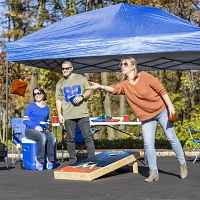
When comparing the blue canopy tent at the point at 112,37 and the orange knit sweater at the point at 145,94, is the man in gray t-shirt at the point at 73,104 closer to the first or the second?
the blue canopy tent at the point at 112,37

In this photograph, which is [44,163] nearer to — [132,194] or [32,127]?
[32,127]

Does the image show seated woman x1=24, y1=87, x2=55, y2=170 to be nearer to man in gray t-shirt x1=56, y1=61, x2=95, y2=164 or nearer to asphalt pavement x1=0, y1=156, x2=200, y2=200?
asphalt pavement x1=0, y1=156, x2=200, y2=200

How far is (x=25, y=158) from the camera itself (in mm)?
8977

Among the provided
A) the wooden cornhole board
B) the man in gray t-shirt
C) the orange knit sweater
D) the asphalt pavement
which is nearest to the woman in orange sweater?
the orange knit sweater

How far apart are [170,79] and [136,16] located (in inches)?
542

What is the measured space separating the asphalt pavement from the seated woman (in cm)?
32

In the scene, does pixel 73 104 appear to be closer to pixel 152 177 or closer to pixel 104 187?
pixel 152 177

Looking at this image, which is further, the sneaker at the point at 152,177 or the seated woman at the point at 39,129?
the seated woman at the point at 39,129

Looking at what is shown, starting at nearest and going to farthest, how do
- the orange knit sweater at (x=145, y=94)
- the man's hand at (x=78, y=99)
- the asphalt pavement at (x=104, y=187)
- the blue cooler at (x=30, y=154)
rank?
the asphalt pavement at (x=104, y=187) < the orange knit sweater at (x=145, y=94) < the man's hand at (x=78, y=99) < the blue cooler at (x=30, y=154)

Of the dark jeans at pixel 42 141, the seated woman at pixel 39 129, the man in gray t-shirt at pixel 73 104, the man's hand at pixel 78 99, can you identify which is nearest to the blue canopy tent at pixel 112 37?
the man in gray t-shirt at pixel 73 104

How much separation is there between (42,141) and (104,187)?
242cm

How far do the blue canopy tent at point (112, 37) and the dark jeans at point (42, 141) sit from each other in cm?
122

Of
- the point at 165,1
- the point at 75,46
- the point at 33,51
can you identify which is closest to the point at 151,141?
the point at 75,46

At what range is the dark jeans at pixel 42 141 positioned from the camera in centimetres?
872
